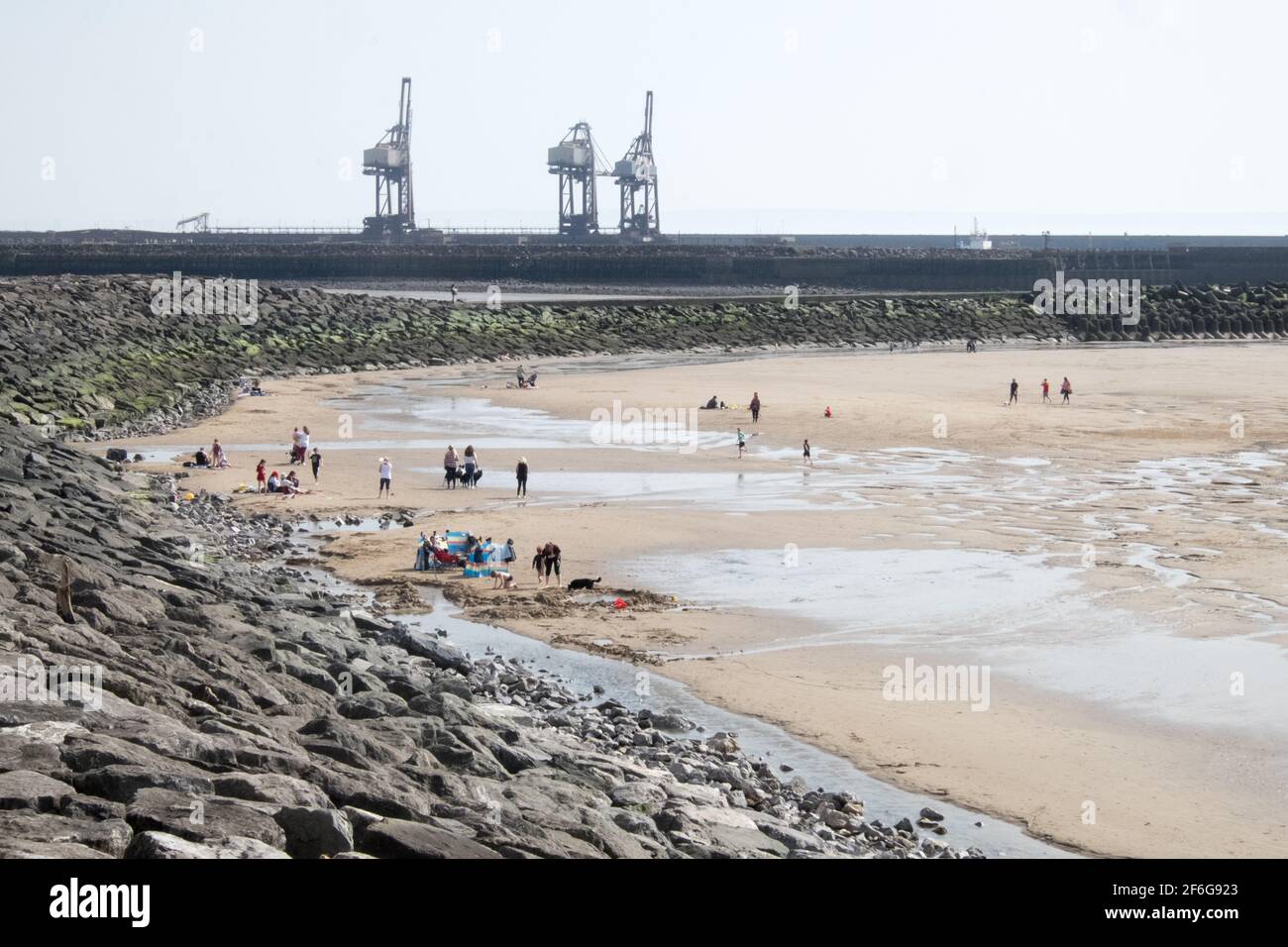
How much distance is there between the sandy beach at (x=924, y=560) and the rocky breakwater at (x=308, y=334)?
3500 millimetres

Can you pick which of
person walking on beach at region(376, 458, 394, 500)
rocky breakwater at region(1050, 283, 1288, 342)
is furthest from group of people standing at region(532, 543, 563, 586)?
rocky breakwater at region(1050, 283, 1288, 342)

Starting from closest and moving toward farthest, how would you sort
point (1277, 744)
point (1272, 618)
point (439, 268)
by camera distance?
point (1277, 744) → point (1272, 618) → point (439, 268)

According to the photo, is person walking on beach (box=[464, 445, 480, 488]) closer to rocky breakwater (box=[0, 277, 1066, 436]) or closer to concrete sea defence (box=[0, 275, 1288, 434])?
rocky breakwater (box=[0, 277, 1066, 436])

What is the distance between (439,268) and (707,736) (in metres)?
90.4

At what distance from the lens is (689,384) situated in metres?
49.0

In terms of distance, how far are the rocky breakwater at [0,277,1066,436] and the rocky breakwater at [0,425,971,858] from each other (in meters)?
20.7

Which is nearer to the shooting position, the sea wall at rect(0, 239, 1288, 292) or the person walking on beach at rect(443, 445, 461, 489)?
the person walking on beach at rect(443, 445, 461, 489)

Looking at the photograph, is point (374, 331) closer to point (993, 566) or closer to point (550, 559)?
point (550, 559)

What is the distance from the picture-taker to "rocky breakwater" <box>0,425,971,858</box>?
8562 mm

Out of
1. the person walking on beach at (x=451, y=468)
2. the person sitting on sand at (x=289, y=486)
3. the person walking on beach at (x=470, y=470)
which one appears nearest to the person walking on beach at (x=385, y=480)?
the person walking on beach at (x=451, y=468)

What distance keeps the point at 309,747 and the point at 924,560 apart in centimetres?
1264
